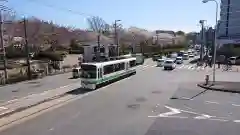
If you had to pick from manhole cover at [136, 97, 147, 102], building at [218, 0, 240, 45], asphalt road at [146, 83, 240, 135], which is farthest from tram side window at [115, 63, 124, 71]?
building at [218, 0, 240, 45]

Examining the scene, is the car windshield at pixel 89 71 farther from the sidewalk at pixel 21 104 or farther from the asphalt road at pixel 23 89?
the asphalt road at pixel 23 89

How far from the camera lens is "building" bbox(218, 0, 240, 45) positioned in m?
87.6

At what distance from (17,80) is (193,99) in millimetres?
25503

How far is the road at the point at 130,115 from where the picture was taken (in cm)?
1529

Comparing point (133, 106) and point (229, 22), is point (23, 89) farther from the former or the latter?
point (229, 22)

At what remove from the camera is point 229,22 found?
3597 inches

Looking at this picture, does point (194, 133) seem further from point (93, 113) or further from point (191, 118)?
point (93, 113)

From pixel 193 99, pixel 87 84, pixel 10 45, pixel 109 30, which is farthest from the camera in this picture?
Answer: pixel 109 30

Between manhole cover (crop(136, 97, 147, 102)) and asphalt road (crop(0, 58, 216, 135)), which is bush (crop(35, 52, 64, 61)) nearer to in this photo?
asphalt road (crop(0, 58, 216, 135))

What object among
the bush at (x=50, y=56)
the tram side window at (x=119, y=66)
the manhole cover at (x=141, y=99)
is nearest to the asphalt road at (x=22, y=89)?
the tram side window at (x=119, y=66)

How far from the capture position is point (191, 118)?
58.0 feet

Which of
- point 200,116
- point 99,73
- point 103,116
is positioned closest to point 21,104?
point 103,116

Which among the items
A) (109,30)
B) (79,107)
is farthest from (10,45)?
(109,30)

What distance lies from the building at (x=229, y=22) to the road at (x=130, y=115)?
6489 centimetres
